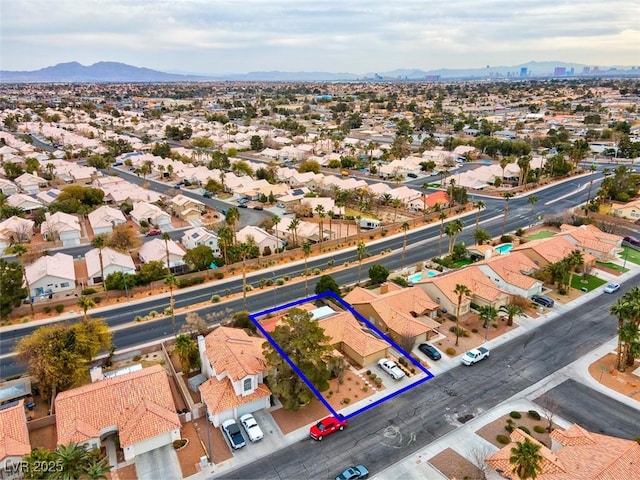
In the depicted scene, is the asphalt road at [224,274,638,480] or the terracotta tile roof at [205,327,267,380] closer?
the asphalt road at [224,274,638,480]

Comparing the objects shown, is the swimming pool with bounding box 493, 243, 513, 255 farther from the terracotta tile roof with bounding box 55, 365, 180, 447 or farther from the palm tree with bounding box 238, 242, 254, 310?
the terracotta tile roof with bounding box 55, 365, 180, 447

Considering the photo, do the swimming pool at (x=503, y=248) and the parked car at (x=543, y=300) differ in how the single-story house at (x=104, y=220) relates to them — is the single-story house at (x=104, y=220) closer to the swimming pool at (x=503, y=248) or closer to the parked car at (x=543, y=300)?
the swimming pool at (x=503, y=248)

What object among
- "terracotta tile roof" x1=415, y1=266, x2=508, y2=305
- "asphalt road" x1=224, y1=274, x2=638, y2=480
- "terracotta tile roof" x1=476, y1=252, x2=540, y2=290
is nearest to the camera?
"asphalt road" x1=224, y1=274, x2=638, y2=480

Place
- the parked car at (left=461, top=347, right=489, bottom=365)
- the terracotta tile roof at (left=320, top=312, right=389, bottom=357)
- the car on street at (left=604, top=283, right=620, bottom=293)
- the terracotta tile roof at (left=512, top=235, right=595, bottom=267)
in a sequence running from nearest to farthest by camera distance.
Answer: the parked car at (left=461, top=347, right=489, bottom=365) → the terracotta tile roof at (left=320, top=312, right=389, bottom=357) → the car on street at (left=604, top=283, right=620, bottom=293) → the terracotta tile roof at (left=512, top=235, right=595, bottom=267)

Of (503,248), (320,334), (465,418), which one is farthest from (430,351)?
(503,248)

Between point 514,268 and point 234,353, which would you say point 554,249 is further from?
point 234,353

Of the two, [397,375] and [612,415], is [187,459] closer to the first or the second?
[397,375]

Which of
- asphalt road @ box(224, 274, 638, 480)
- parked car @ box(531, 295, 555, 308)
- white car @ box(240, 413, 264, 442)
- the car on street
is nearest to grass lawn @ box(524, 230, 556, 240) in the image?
the car on street
